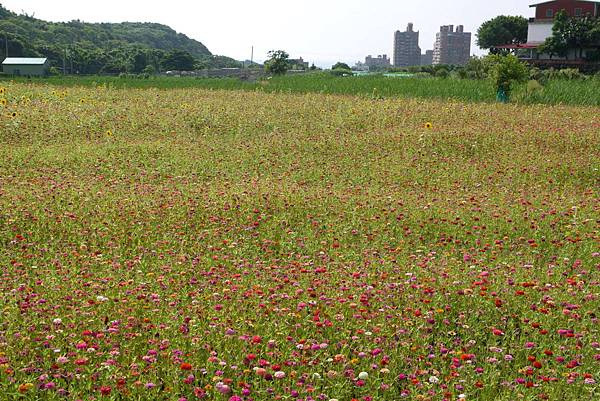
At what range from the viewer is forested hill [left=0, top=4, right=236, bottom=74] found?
90.3 metres

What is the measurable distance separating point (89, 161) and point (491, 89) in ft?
65.8

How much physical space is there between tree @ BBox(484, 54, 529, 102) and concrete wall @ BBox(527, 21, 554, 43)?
47930mm

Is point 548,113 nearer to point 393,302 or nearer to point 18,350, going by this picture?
point 393,302

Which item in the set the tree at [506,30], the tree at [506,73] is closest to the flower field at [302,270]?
the tree at [506,73]

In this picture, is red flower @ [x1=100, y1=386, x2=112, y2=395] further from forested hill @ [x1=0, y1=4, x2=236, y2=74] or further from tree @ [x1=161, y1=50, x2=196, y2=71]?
tree @ [x1=161, y1=50, x2=196, y2=71]

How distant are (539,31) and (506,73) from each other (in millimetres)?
50641

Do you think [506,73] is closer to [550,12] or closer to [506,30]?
[550,12]

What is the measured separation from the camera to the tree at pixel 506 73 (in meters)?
23.6

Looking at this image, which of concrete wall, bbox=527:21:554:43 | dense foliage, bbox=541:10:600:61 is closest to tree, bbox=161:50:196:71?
concrete wall, bbox=527:21:554:43

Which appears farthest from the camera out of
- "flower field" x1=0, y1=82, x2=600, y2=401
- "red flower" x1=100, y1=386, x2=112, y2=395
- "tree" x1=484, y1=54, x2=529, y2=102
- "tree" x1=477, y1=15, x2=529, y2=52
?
"tree" x1=477, y1=15, x2=529, y2=52

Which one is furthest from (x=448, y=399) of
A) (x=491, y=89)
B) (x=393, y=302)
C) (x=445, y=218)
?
(x=491, y=89)

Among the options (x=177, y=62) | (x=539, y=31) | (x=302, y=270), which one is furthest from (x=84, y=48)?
(x=302, y=270)

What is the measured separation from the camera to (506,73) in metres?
23.8

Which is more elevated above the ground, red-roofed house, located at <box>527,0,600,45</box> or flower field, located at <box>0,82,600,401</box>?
red-roofed house, located at <box>527,0,600,45</box>
